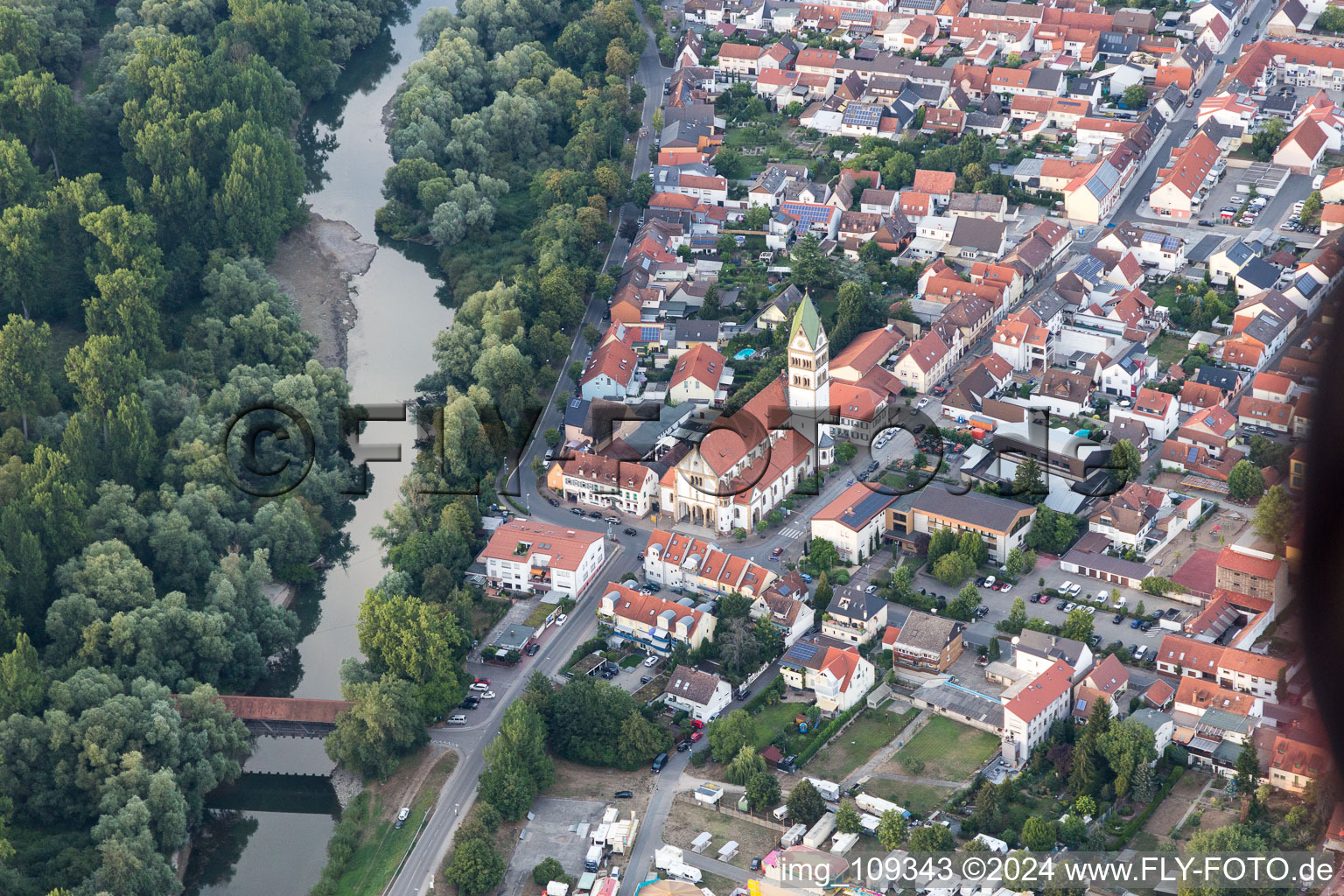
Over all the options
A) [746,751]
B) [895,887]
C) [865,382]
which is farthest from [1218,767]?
[865,382]

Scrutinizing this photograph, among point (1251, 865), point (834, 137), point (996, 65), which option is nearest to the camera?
point (1251, 865)

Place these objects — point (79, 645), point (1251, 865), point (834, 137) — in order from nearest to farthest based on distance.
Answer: point (1251, 865)
point (79, 645)
point (834, 137)

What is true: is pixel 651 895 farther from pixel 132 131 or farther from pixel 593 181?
pixel 132 131

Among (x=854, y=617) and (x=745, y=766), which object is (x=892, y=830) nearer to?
(x=745, y=766)

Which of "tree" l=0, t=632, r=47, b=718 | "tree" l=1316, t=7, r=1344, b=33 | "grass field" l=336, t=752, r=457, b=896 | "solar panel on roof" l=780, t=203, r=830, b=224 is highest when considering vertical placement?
"tree" l=1316, t=7, r=1344, b=33

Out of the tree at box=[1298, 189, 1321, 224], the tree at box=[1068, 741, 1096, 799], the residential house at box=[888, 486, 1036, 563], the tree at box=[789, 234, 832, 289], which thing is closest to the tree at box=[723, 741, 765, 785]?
the tree at box=[1068, 741, 1096, 799]

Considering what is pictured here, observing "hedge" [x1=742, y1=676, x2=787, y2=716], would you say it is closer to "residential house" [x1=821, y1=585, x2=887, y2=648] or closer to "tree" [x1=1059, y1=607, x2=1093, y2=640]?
"residential house" [x1=821, y1=585, x2=887, y2=648]

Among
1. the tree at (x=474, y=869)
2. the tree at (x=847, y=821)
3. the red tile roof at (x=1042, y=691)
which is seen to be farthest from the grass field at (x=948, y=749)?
the tree at (x=474, y=869)
